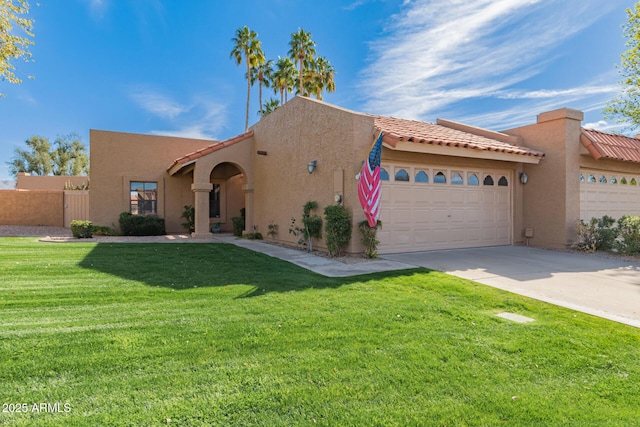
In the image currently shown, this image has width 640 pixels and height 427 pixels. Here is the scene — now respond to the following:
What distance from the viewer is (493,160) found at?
41.1ft

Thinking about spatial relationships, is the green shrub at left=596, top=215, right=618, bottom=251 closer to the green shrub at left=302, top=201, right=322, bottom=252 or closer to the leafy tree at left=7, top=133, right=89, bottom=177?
the green shrub at left=302, top=201, right=322, bottom=252

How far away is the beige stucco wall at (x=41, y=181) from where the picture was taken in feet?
102

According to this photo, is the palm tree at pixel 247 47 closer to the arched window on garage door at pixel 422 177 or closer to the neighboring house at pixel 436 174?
the neighboring house at pixel 436 174

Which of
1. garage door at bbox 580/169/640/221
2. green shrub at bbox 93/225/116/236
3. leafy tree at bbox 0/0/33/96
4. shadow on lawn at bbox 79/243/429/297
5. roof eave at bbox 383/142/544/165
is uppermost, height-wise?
leafy tree at bbox 0/0/33/96

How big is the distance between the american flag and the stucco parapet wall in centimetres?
729

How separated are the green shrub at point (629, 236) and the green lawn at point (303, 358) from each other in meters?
7.78

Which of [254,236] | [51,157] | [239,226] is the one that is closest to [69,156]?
[51,157]


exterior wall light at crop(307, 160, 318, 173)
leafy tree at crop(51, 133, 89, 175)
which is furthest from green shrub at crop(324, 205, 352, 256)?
leafy tree at crop(51, 133, 89, 175)

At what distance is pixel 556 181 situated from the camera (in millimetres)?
12258

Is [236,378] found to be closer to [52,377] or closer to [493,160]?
[52,377]

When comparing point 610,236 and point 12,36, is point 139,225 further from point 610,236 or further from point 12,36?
point 610,236

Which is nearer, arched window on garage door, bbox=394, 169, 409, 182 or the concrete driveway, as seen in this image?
the concrete driveway

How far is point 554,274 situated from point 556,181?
564 centimetres

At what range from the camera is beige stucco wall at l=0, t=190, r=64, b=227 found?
22.2 m
